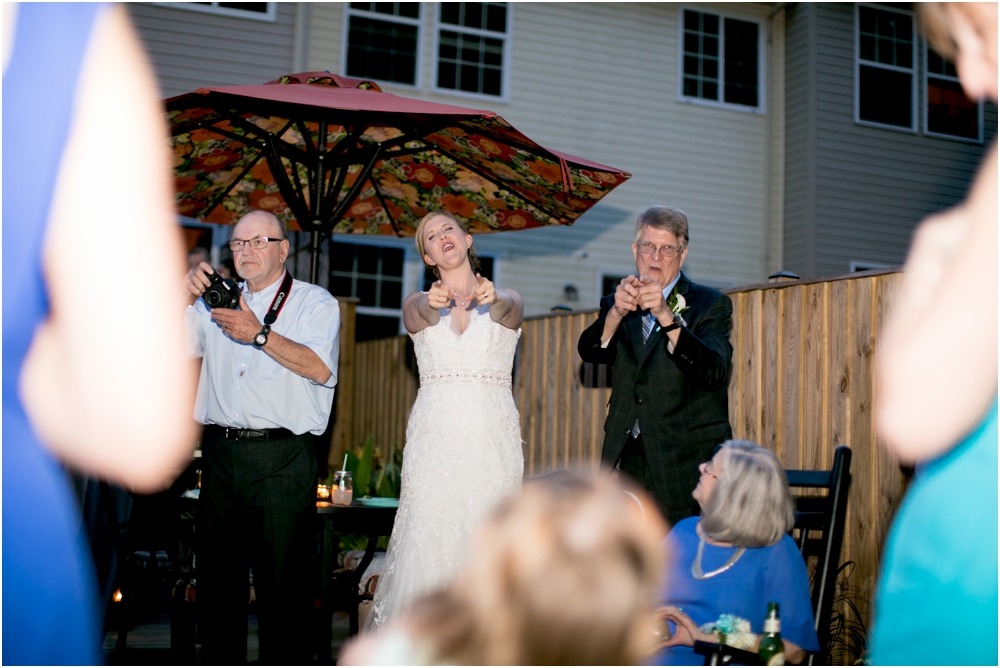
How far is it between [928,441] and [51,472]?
1.60 meters

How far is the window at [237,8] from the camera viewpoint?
10.9m

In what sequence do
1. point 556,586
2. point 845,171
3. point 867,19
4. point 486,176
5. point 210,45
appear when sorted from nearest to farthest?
point 556,586 < point 486,176 < point 210,45 < point 845,171 < point 867,19

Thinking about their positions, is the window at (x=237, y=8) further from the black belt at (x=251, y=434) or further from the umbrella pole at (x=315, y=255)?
the black belt at (x=251, y=434)

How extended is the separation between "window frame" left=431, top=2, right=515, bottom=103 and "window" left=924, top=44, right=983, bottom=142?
20.0ft

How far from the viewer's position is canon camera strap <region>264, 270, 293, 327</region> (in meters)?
3.75

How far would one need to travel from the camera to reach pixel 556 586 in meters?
1.25

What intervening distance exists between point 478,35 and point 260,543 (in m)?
9.84

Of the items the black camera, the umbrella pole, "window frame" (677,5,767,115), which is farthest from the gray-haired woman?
"window frame" (677,5,767,115)

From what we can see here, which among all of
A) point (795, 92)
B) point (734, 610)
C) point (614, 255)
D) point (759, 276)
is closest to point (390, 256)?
point (614, 255)

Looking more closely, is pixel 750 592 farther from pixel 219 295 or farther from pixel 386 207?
pixel 386 207

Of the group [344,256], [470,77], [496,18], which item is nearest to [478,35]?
[496,18]

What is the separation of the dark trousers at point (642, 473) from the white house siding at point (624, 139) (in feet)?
27.1

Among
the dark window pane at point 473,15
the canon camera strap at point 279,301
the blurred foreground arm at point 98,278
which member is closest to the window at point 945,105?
the dark window pane at point 473,15

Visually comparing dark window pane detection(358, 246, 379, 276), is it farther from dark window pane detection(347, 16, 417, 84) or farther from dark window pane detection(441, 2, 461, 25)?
dark window pane detection(441, 2, 461, 25)
